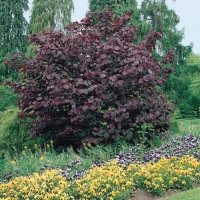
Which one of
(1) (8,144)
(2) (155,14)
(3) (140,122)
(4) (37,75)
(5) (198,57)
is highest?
(2) (155,14)

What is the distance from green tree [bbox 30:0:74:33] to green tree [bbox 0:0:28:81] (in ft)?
22.9

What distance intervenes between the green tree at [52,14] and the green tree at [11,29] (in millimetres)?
6972

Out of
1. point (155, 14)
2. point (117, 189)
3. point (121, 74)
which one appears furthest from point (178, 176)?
point (155, 14)

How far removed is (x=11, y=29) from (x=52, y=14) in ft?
28.3

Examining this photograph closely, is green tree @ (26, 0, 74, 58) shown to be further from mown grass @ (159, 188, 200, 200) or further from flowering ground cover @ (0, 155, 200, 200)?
mown grass @ (159, 188, 200, 200)

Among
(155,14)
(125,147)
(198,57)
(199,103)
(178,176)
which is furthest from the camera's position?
(198,57)

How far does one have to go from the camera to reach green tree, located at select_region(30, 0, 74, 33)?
24.4 meters

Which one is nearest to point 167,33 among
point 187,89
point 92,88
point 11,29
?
point 187,89

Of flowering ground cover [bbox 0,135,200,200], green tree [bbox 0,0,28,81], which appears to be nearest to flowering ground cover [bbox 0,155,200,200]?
flowering ground cover [bbox 0,135,200,200]

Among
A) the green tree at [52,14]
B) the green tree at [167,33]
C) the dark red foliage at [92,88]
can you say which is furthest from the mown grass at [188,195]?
the green tree at [167,33]

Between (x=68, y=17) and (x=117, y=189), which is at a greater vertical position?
(x=68, y=17)

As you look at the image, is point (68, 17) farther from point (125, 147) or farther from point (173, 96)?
point (125, 147)

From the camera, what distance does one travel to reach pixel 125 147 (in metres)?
8.36

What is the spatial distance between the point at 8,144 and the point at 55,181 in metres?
5.02
